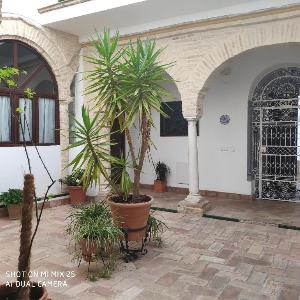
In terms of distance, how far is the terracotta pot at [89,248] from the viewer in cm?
375

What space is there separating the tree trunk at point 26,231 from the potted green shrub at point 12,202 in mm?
4716

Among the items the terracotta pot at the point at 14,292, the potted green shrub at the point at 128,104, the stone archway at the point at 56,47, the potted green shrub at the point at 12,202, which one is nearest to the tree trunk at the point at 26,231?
the terracotta pot at the point at 14,292

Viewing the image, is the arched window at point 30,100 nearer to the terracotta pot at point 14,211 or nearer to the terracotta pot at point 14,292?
the terracotta pot at point 14,211

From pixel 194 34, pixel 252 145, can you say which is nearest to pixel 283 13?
pixel 194 34

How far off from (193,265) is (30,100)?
5073 millimetres

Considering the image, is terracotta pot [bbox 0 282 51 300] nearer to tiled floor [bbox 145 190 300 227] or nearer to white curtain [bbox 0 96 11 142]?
tiled floor [bbox 145 190 300 227]

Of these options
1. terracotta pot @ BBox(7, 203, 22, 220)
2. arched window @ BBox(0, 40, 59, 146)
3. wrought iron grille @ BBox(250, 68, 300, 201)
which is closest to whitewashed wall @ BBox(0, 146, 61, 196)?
arched window @ BBox(0, 40, 59, 146)

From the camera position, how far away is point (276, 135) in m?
7.73

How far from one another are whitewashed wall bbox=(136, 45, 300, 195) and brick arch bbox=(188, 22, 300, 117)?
44.7 inches

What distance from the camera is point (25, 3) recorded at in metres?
6.92

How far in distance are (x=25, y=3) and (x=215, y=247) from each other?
19.9 ft

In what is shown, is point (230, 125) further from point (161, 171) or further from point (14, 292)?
point (14, 292)

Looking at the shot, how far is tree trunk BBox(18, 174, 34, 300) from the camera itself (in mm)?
1948

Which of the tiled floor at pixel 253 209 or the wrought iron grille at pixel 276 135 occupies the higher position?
the wrought iron grille at pixel 276 135
